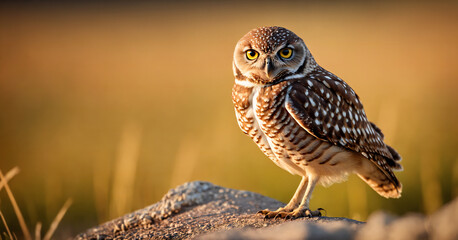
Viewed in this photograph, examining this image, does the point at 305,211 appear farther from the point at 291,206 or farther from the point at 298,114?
the point at 298,114

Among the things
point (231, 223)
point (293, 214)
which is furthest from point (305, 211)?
point (231, 223)

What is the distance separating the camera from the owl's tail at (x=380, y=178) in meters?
3.92

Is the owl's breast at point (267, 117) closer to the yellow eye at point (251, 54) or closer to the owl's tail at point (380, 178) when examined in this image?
the yellow eye at point (251, 54)

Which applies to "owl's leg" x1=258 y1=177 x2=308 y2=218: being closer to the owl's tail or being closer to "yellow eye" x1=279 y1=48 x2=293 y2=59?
the owl's tail

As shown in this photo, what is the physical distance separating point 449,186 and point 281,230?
16.5ft

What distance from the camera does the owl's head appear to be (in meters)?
3.47

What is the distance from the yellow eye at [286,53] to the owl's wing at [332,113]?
0.19 metres

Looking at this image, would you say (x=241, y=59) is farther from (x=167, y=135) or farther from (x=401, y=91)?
(x=401, y=91)

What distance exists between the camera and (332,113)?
361cm

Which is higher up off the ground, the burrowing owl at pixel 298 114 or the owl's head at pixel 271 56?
the owl's head at pixel 271 56

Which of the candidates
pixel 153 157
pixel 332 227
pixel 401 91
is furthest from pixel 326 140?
pixel 401 91

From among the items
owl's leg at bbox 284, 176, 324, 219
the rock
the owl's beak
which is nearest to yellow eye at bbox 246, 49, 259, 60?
the owl's beak

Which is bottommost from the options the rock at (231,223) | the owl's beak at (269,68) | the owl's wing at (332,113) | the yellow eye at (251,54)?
the rock at (231,223)

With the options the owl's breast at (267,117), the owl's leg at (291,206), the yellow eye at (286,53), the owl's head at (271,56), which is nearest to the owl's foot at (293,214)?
the owl's leg at (291,206)
